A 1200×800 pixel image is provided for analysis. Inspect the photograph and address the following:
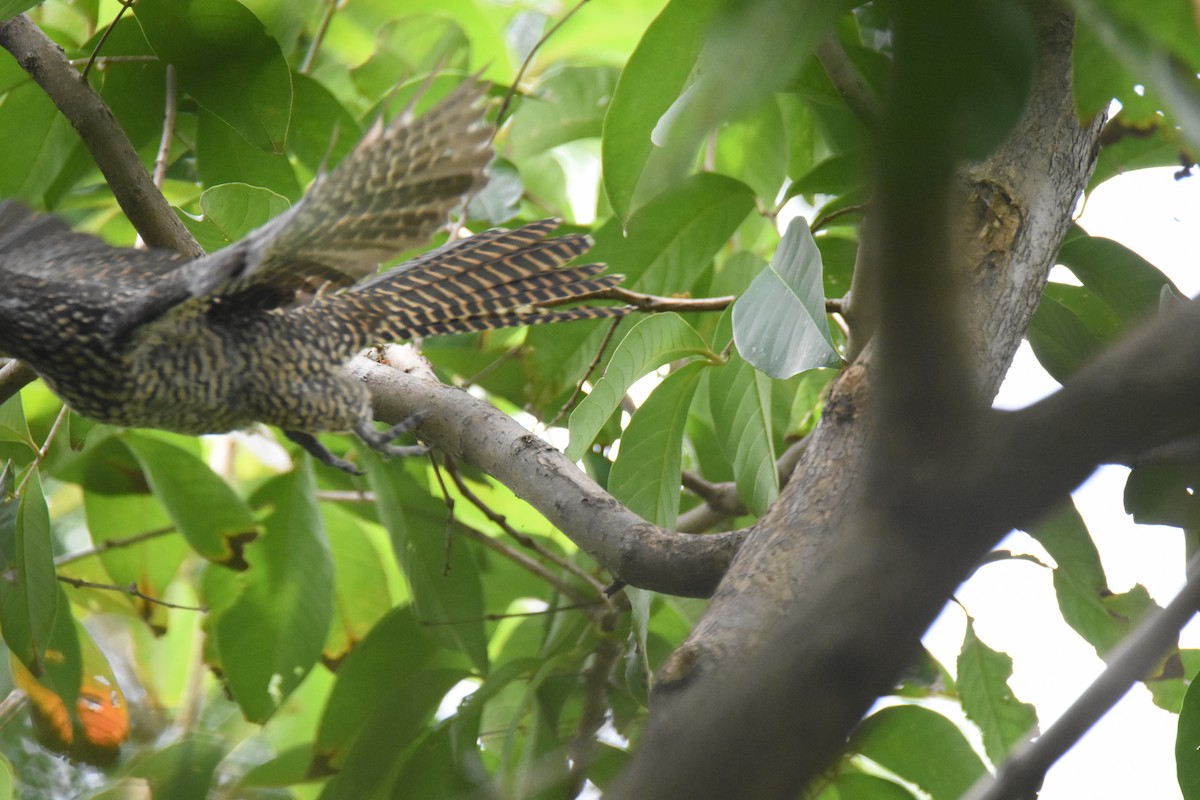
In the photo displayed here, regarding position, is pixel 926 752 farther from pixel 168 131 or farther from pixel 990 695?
pixel 168 131

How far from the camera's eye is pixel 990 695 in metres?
2.00

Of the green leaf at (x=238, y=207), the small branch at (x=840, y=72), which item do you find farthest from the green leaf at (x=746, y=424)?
the green leaf at (x=238, y=207)

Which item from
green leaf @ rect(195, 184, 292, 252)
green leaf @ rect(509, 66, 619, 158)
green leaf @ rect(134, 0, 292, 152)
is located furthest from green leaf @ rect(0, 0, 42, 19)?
green leaf @ rect(509, 66, 619, 158)

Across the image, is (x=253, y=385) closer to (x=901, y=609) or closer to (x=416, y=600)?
(x=416, y=600)

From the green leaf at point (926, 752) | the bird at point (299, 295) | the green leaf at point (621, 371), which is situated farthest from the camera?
the green leaf at point (926, 752)

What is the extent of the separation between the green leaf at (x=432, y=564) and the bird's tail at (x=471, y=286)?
11.8 inches

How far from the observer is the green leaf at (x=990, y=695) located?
200 centimetres

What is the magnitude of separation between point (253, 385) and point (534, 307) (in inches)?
21.4

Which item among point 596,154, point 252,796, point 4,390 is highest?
point 596,154

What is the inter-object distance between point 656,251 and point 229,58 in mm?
859

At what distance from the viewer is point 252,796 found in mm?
2162

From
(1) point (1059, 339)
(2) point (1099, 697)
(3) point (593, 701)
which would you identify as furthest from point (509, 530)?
(2) point (1099, 697)

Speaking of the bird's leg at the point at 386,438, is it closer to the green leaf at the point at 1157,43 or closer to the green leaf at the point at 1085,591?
the green leaf at the point at 1085,591

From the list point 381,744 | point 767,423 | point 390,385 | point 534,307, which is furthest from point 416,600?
point 767,423
